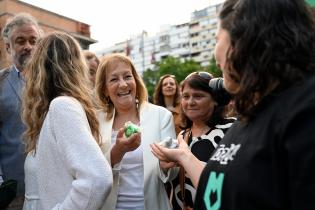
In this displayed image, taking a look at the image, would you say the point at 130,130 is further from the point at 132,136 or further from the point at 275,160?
the point at 275,160

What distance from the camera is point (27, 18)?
304 cm

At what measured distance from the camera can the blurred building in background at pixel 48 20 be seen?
912 inches

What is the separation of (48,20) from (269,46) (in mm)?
27973

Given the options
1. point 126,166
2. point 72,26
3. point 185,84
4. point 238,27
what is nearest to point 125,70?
point 185,84

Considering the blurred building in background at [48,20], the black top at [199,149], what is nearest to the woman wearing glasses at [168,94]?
the black top at [199,149]

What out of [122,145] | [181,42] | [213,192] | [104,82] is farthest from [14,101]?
[181,42]

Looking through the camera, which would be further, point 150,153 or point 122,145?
point 150,153

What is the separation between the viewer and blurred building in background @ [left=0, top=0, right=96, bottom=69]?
76.0 ft

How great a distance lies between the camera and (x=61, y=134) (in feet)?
5.85

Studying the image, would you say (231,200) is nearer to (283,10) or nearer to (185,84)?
(283,10)

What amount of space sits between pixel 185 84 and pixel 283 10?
A: 1.94 m

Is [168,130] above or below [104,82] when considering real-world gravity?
below

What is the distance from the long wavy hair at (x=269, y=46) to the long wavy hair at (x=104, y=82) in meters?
1.74

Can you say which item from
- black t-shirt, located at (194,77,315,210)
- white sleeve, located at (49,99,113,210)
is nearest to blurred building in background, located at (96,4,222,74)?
white sleeve, located at (49,99,113,210)
